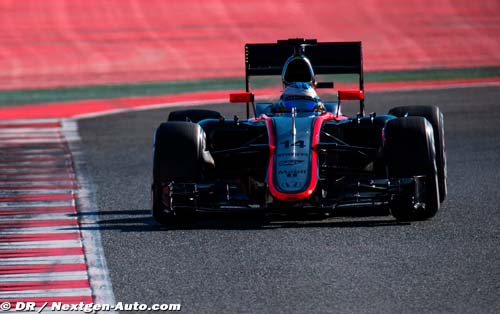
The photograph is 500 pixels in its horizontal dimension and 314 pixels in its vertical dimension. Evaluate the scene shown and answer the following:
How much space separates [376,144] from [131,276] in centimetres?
419

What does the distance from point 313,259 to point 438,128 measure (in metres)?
3.89

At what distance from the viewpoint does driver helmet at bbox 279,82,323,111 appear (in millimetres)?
15289

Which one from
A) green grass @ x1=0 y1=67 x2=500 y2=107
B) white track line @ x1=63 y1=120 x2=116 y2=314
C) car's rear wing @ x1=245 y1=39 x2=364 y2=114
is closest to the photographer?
white track line @ x1=63 y1=120 x2=116 y2=314

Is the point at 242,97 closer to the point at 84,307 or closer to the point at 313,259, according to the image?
the point at 313,259

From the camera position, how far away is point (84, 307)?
33.0 ft

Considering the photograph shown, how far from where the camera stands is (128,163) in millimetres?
20078

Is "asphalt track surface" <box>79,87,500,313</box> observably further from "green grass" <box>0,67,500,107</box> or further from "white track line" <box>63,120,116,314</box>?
"green grass" <box>0,67,500,107</box>

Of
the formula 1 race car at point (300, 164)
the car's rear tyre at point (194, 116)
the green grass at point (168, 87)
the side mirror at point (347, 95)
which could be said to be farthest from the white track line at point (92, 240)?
the green grass at point (168, 87)

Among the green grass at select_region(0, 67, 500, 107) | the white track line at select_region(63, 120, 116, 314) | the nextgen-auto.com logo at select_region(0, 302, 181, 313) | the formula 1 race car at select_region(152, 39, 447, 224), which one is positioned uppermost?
the formula 1 race car at select_region(152, 39, 447, 224)

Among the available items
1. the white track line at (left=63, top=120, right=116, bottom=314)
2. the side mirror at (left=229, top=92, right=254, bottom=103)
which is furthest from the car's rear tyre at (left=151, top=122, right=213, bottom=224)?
the side mirror at (left=229, top=92, right=254, bottom=103)

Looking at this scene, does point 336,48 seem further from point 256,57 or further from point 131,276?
point 131,276

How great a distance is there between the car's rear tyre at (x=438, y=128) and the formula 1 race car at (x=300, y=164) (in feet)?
0.05

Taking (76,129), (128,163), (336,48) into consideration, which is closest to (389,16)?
(76,129)

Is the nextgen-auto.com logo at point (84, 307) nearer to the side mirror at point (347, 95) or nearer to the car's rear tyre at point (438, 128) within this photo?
the car's rear tyre at point (438, 128)
